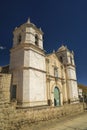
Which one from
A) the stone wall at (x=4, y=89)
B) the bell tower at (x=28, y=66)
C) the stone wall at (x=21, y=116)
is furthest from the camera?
the bell tower at (x=28, y=66)

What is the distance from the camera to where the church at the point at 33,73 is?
1611 centimetres

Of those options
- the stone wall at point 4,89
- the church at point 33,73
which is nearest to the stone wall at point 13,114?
the stone wall at point 4,89

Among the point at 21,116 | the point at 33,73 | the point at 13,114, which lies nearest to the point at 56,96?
the point at 33,73

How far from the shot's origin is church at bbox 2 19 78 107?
52.9 feet

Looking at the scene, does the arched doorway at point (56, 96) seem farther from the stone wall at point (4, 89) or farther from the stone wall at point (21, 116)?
the stone wall at point (4, 89)

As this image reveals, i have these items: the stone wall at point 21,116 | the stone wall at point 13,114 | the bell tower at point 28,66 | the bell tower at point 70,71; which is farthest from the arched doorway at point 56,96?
the stone wall at point 13,114

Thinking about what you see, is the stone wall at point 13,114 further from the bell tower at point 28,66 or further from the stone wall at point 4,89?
the bell tower at point 28,66

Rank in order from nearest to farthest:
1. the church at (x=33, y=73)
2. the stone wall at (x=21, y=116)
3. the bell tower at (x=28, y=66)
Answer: the stone wall at (x=21, y=116)
the bell tower at (x=28, y=66)
the church at (x=33, y=73)

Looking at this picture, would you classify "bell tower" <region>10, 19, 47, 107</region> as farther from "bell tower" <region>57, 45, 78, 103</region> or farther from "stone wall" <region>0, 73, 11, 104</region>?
"bell tower" <region>57, 45, 78, 103</region>

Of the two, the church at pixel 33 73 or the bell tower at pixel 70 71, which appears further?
the bell tower at pixel 70 71

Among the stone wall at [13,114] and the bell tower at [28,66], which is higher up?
the bell tower at [28,66]

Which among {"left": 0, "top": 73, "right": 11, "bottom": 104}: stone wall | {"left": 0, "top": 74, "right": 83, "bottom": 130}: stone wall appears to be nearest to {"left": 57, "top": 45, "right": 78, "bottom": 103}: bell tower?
{"left": 0, "top": 74, "right": 83, "bottom": 130}: stone wall

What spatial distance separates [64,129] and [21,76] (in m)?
8.33

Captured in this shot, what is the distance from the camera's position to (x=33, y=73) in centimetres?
1722
